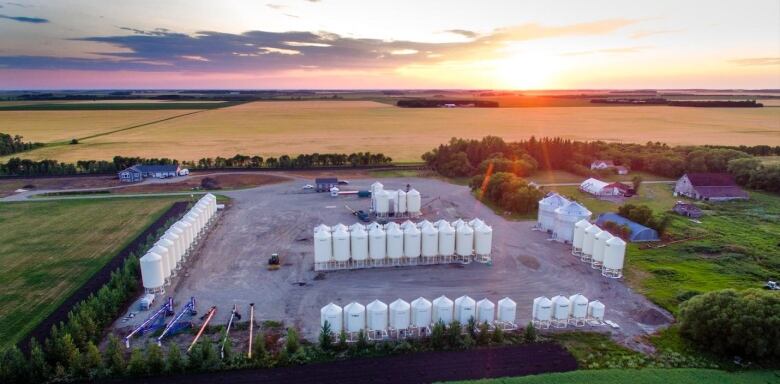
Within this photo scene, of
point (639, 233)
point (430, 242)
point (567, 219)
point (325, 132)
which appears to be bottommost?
point (639, 233)

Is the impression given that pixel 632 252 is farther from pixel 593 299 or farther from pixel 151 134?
pixel 151 134

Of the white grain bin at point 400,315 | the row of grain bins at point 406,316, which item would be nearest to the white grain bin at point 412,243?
the row of grain bins at point 406,316

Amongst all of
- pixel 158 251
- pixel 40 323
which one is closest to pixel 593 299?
pixel 158 251

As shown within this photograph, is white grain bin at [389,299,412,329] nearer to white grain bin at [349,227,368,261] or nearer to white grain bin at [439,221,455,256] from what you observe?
white grain bin at [349,227,368,261]

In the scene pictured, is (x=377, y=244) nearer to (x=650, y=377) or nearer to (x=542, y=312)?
(x=542, y=312)

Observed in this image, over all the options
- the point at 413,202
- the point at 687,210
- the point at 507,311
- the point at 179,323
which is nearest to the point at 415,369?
the point at 507,311

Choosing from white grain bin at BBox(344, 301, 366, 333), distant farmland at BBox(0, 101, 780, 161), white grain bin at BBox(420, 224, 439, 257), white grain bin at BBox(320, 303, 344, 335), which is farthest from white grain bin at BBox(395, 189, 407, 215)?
distant farmland at BBox(0, 101, 780, 161)
